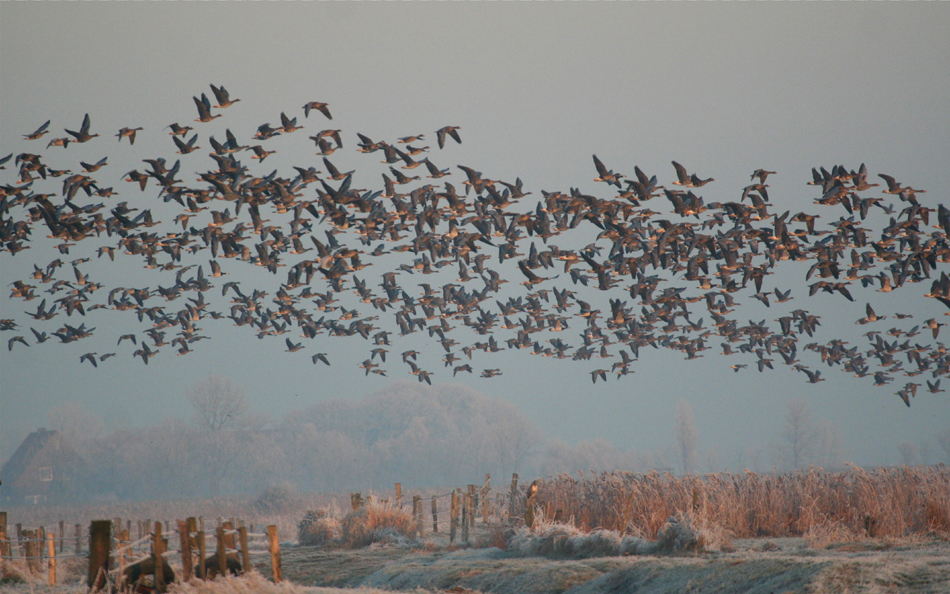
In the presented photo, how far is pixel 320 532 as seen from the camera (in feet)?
83.9

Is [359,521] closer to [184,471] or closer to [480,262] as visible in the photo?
[480,262]

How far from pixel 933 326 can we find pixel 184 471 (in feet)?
365

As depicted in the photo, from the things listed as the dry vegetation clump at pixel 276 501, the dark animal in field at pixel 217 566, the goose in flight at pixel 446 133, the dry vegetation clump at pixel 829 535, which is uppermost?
the goose in flight at pixel 446 133

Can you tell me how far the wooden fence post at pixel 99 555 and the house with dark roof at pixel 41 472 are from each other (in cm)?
9596

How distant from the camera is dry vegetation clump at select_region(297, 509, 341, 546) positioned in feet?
83.3

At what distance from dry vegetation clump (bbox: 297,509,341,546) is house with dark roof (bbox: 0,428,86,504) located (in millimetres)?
82805

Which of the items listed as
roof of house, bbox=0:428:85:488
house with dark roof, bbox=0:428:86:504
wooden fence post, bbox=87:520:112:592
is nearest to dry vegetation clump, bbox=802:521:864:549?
wooden fence post, bbox=87:520:112:592

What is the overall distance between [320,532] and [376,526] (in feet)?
8.49

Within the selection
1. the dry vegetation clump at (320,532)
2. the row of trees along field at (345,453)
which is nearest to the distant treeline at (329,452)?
the row of trees along field at (345,453)

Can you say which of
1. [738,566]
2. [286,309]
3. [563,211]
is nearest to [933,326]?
[563,211]

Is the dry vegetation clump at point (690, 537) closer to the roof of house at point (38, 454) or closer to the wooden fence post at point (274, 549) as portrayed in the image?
the wooden fence post at point (274, 549)

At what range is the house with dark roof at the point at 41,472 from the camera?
9469 cm

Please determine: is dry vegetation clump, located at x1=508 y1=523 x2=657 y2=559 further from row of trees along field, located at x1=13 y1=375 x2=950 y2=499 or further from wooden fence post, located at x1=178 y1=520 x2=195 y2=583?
row of trees along field, located at x1=13 y1=375 x2=950 y2=499

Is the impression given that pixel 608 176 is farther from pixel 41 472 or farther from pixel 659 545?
pixel 41 472
